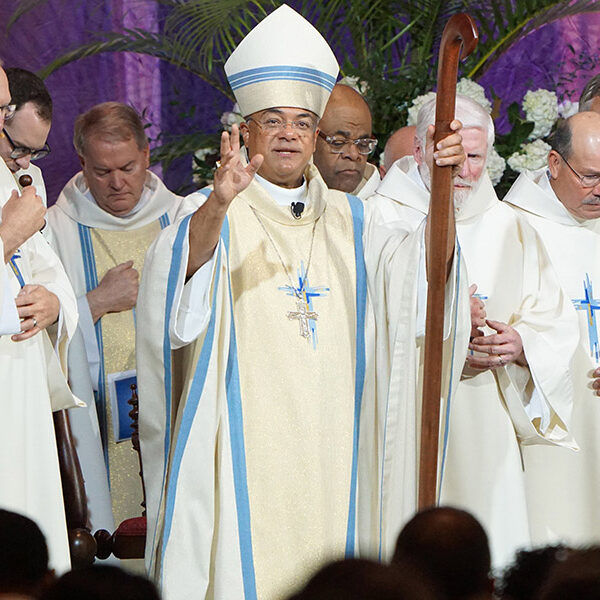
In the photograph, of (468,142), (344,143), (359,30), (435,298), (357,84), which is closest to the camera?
(435,298)

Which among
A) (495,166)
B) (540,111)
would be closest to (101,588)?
(495,166)

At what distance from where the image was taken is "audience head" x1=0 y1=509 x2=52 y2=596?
6.51ft

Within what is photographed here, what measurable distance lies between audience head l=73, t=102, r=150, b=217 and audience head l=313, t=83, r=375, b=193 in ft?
3.10

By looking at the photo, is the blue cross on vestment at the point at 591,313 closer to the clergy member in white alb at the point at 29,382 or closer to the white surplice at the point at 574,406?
the white surplice at the point at 574,406

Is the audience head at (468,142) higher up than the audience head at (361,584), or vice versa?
the audience head at (468,142)

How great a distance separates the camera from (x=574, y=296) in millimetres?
6000

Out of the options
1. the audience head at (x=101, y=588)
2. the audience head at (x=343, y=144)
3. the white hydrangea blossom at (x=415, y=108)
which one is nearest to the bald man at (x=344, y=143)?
the audience head at (x=343, y=144)

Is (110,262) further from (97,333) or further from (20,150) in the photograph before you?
(20,150)

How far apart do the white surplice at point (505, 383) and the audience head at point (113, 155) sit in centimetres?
141

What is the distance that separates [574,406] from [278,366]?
75.4 inches

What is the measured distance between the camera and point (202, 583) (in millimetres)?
4449

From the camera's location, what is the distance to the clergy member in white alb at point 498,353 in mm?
5309

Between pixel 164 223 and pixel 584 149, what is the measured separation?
217cm

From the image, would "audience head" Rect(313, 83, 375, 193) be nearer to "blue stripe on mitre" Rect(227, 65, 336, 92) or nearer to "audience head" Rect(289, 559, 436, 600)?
"blue stripe on mitre" Rect(227, 65, 336, 92)
